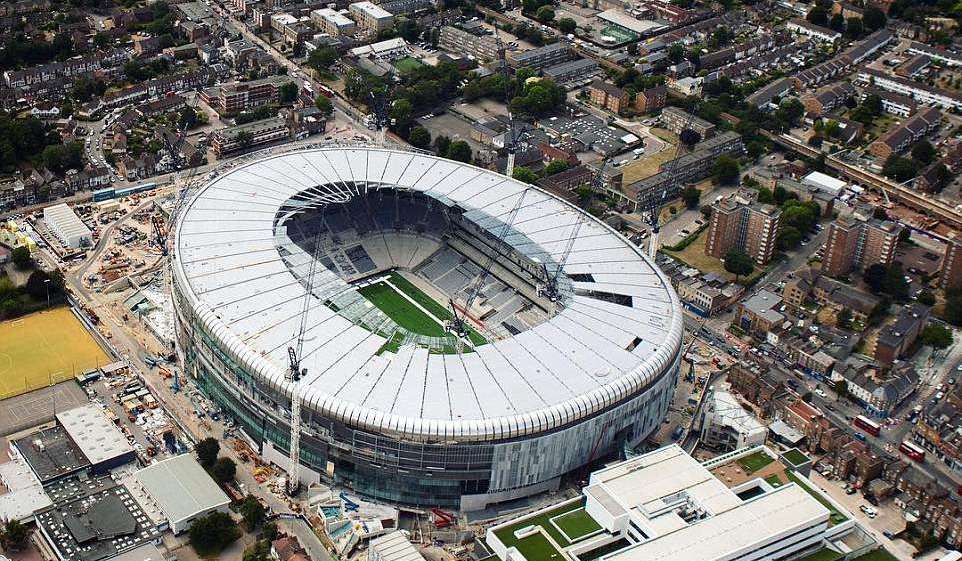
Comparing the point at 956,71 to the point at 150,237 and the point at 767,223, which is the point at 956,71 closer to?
the point at 767,223

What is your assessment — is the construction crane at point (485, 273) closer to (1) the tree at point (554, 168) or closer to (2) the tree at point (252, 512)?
(1) the tree at point (554, 168)

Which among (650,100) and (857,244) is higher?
(857,244)

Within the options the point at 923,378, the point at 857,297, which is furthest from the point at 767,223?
the point at 923,378

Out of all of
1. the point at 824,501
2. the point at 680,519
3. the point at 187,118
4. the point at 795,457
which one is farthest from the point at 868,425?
the point at 187,118

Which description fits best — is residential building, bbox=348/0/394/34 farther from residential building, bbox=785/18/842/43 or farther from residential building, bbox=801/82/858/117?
residential building, bbox=785/18/842/43

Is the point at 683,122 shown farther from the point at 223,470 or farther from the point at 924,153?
the point at 223,470

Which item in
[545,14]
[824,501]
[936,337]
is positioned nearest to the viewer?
[824,501]

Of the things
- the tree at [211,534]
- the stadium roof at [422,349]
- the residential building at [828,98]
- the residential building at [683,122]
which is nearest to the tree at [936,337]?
the stadium roof at [422,349]
